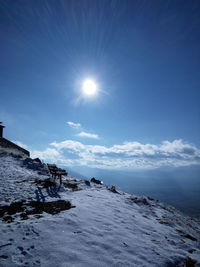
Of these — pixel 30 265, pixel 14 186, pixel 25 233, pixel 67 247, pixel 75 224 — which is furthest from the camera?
pixel 14 186

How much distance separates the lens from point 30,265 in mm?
4398

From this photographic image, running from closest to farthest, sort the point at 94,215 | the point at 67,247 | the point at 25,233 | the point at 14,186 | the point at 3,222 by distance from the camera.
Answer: the point at 67,247 < the point at 25,233 < the point at 3,222 < the point at 94,215 < the point at 14,186

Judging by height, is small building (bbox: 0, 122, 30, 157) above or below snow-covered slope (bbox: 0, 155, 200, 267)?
above

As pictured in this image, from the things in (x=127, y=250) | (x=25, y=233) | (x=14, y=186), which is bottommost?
(x=127, y=250)

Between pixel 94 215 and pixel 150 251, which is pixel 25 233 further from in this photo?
pixel 150 251

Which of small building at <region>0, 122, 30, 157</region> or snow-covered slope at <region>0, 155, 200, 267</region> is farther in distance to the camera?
small building at <region>0, 122, 30, 157</region>

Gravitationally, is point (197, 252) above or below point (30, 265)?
below

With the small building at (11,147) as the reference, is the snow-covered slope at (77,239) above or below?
below

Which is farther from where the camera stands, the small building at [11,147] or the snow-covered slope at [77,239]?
the small building at [11,147]

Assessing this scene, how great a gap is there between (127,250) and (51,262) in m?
3.04

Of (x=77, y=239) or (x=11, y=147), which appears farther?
(x=11, y=147)

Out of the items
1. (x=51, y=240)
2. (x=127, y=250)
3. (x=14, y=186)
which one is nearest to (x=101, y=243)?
(x=127, y=250)

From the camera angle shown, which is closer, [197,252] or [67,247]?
[67,247]

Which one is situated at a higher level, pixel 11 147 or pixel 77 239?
pixel 11 147
